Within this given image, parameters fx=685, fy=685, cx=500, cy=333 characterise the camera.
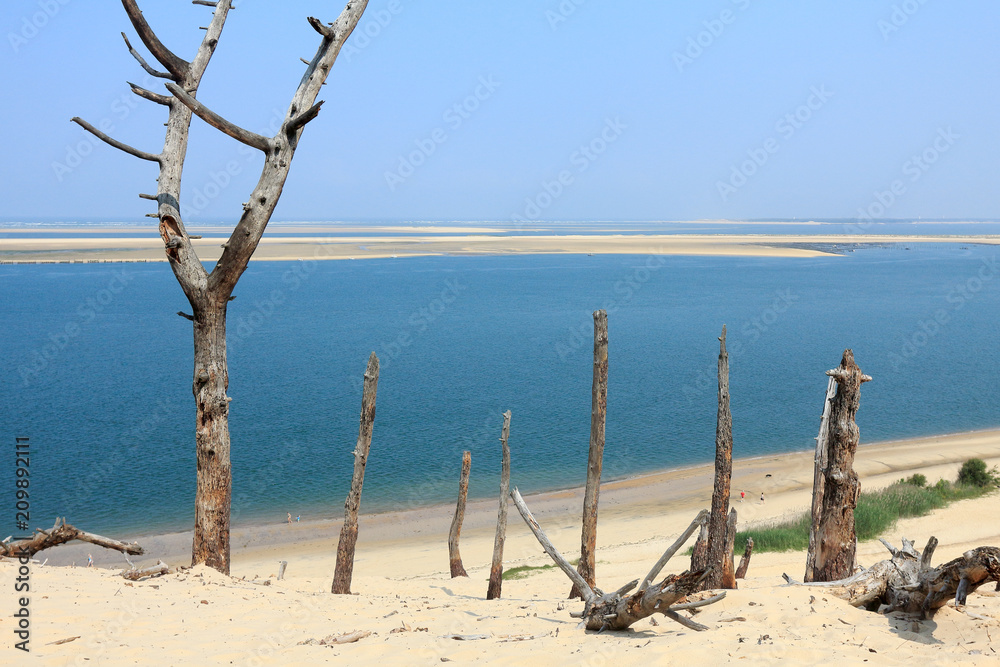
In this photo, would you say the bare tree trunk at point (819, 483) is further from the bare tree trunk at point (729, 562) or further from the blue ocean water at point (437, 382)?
the blue ocean water at point (437, 382)

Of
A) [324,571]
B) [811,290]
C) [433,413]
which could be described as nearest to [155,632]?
[324,571]

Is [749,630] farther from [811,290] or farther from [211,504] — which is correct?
[811,290]

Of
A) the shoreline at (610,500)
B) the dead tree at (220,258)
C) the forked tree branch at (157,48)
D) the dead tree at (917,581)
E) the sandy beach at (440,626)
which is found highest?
the forked tree branch at (157,48)

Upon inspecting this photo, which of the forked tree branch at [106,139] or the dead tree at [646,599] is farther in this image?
the forked tree branch at [106,139]

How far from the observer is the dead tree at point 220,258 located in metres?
8.86

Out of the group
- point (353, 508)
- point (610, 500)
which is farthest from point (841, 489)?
point (610, 500)

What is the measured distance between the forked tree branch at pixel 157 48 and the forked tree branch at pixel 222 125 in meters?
1.15

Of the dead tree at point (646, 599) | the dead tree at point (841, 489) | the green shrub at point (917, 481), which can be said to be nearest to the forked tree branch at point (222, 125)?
the dead tree at point (646, 599)

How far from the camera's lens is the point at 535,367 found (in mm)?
38156

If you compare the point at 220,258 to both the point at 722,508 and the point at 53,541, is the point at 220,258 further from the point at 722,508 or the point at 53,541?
the point at 722,508

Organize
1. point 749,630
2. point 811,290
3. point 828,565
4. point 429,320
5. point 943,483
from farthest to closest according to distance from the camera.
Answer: point 811,290, point 429,320, point 943,483, point 828,565, point 749,630

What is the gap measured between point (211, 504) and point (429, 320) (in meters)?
44.7

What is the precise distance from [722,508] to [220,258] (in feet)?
25.5

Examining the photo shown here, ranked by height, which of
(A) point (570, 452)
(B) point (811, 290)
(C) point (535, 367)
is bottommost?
(A) point (570, 452)
